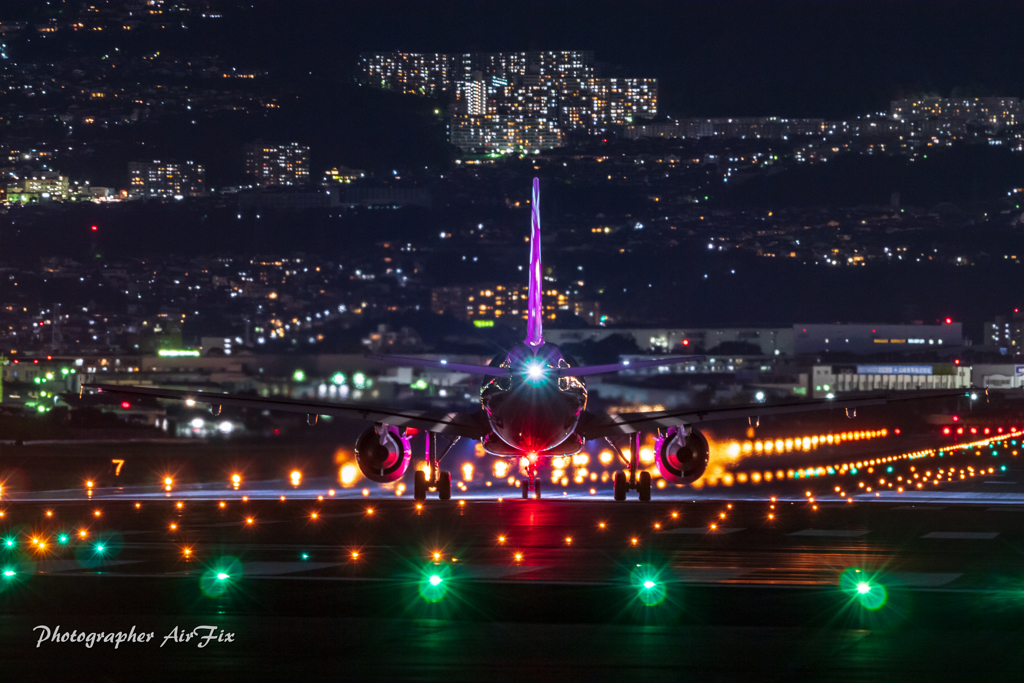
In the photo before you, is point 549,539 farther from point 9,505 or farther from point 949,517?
point 9,505

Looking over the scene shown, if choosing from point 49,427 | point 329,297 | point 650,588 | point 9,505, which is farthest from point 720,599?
point 329,297

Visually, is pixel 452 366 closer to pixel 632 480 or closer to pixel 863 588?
pixel 632 480

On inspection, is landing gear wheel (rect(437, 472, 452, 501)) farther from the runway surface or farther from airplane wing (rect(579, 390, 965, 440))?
airplane wing (rect(579, 390, 965, 440))

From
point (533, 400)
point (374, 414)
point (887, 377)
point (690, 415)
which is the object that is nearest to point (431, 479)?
point (374, 414)

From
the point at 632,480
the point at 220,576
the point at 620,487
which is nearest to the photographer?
the point at 220,576

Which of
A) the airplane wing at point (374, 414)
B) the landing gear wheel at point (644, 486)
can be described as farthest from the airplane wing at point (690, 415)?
the airplane wing at point (374, 414)

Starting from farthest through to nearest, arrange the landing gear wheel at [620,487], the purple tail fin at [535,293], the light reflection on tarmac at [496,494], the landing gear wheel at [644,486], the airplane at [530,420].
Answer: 1. the light reflection on tarmac at [496,494]
2. the landing gear wheel at [620,487]
3. the landing gear wheel at [644,486]
4. the purple tail fin at [535,293]
5. the airplane at [530,420]

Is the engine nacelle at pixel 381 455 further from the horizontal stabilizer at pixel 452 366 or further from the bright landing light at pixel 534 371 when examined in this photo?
the bright landing light at pixel 534 371

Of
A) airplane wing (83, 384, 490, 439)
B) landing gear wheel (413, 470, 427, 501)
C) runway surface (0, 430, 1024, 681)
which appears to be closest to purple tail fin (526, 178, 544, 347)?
airplane wing (83, 384, 490, 439)
